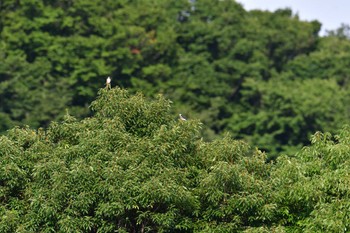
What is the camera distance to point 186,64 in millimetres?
70062

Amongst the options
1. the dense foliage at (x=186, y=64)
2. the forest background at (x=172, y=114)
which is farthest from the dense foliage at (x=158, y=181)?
the dense foliage at (x=186, y=64)

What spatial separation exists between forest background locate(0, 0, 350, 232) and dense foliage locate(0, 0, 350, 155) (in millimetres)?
93

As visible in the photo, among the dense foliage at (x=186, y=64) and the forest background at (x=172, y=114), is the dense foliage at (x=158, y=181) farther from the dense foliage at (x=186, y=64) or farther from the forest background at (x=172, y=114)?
the dense foliage at (x=186, y=64)

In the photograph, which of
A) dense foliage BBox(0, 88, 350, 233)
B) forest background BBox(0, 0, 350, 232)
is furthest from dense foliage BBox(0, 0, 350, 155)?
dense foliage BBox(0, 88, 350, 233)

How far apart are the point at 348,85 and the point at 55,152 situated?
5048 cm

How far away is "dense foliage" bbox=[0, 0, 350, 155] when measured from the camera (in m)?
64.6

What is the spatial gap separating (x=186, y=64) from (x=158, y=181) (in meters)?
46.6

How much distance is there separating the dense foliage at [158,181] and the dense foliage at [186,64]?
33.3m

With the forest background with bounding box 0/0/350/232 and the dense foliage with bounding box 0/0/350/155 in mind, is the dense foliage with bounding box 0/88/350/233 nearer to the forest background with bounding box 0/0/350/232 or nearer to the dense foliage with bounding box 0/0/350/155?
the forest background with bounding box 0/0/350/232

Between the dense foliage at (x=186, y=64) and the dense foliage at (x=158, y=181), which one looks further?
the dense foliage at (x=186, y=64)

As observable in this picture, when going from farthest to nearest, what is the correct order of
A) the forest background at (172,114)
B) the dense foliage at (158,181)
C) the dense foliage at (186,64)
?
the dense foliage at (186,64), the forest background at (172,114), the dense foliage at (158,181)

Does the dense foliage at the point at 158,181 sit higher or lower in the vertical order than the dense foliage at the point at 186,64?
higher

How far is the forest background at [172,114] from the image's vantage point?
78.9ft

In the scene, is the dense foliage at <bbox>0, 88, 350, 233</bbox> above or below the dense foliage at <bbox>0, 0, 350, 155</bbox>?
above
